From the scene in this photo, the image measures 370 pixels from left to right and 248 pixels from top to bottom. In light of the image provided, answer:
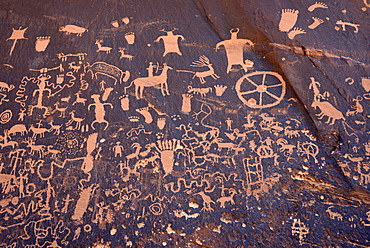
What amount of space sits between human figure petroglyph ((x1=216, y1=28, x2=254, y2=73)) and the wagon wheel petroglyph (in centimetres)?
11

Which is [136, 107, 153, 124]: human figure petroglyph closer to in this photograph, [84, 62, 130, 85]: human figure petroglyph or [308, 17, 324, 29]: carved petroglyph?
[84, 62, 130, 85]: human figure petroglyph

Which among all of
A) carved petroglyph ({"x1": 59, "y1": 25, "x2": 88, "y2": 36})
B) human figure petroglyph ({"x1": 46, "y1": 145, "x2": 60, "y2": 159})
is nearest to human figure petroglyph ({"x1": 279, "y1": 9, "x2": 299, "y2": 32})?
carved petroglyph ({"x1": 59, "y1": 25, "x2": 88, "y2": 36})

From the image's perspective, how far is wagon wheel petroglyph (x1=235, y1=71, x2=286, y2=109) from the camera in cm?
290

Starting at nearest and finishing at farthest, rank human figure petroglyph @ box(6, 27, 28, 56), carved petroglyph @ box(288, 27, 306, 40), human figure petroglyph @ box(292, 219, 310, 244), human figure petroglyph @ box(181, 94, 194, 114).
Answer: human figure petroglyph @ box(292, 219, 310, 244) → human figure petroglyph @ box(181, 94, 194, 114) → carved petroglyph @ box(288, 27, 306, 40) → human figure petroglyph @ box(6, 27, 28, 56)

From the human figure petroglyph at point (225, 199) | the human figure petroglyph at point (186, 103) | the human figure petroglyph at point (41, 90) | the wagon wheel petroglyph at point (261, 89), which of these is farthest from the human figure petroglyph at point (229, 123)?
the human figure petroglyph at point (41, 90)

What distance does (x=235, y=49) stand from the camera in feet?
10.2

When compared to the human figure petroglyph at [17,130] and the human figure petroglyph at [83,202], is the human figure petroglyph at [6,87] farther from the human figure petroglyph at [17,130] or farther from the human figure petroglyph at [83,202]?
the human figure petroglyph at [83,202]

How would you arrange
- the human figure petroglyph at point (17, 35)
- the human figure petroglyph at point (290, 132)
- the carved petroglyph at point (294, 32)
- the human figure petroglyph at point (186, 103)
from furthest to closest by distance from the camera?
1. the human figure petroglyph at point (17, 35)
2. the carved petroglyph at point (294, 32)
3. the human figure petroglyph at point (186, 103)
4. the human figure petroglyph at point (290, 132)

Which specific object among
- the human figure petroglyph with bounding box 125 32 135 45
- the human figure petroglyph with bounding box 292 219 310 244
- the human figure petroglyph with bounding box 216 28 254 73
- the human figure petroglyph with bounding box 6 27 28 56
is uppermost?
the human figure petroglyph with bounding box 6 27 28 56

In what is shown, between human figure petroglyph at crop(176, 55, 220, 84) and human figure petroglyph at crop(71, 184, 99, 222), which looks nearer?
human figure petroglyph at crop(71, 184, 99, 222)

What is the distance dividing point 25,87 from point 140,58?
0.95 meters

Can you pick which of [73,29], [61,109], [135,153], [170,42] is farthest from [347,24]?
[61,109]

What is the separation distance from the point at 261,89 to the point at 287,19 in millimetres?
713

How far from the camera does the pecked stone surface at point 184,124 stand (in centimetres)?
246
